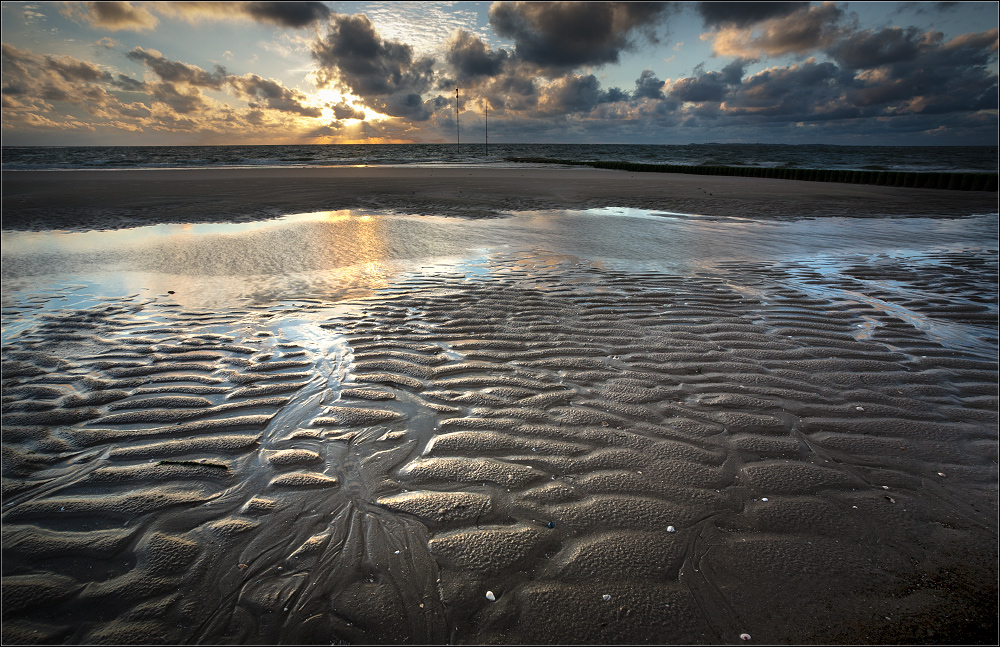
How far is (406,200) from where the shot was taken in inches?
697

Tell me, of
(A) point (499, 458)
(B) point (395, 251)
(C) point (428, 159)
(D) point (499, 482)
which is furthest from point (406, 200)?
(C) point (428, 159)

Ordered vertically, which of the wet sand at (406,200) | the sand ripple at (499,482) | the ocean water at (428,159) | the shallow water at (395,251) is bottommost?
the sand ripple at (499,482)

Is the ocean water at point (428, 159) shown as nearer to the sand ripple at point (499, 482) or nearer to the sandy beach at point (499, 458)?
the sandy beach at point (499, 458)

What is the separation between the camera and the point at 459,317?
5695 millimetres

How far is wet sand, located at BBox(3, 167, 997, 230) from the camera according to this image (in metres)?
14.3

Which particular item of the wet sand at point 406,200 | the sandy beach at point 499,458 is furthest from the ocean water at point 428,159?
the sandy beach at point 499,458

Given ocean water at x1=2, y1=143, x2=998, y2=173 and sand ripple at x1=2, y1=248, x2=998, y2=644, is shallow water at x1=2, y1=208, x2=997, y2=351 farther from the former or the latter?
ocean water at x1=2, y1=143, x2=998, y2=173

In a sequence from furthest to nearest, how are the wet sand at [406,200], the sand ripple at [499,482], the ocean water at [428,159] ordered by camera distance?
the ocean water at [428,159] < the wet sand at [406,200] < the sand ripple at [499,482]

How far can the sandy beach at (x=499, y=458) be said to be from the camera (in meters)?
2.05

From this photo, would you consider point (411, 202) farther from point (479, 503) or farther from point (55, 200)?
point (479, 503)

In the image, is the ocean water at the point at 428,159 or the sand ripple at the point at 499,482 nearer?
the sand ripple at the point at 499,482

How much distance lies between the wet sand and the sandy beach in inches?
321

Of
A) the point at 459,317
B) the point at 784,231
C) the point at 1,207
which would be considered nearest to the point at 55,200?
the point at 1,207

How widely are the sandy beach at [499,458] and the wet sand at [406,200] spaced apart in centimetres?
816
